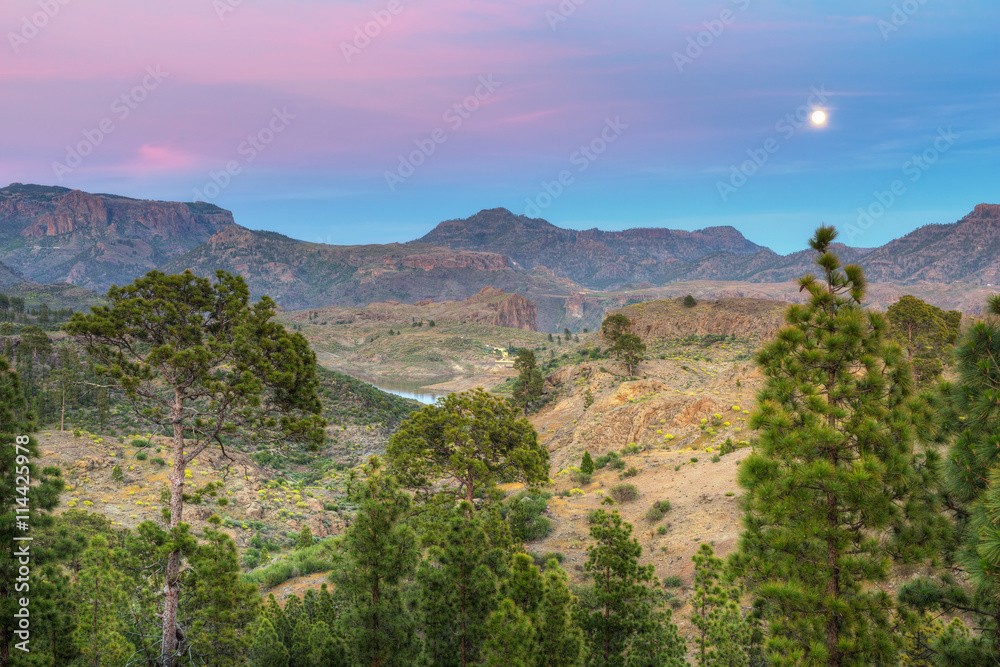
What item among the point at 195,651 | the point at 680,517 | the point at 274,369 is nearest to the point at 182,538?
the point at 195,651

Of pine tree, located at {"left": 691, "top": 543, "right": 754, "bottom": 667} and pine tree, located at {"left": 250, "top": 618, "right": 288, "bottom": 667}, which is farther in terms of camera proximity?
pine tree, located at {"left": 691, "top": 543, "right": 754, "bottom": 667}

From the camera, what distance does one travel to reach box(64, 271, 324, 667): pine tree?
10.5 metres

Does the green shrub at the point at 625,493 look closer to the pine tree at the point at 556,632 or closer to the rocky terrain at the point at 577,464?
the rocky terrain at the point at 577,464

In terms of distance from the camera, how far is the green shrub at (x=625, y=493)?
27.4 meters

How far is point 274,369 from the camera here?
1115cm

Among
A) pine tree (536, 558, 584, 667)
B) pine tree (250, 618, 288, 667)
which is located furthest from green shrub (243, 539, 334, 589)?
pine tree (536, 558, 584, 667)

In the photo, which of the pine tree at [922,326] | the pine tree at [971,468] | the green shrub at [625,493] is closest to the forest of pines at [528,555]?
the pine tree at [971,468]

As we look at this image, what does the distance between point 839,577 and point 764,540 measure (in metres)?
1.02

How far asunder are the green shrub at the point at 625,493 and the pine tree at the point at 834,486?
20.0m

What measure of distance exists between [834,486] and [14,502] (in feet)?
44.7

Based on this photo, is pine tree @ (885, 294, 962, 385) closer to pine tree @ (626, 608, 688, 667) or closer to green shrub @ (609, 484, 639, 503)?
green shrub @ (609, 484, 639, 503)

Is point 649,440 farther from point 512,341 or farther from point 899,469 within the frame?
point 512,341

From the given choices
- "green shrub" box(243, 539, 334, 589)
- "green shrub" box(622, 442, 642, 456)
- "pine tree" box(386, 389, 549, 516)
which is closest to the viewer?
"green shrub" box(243, 539, 334, 589)

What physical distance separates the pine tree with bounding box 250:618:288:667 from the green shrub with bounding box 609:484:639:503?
64.8ft
